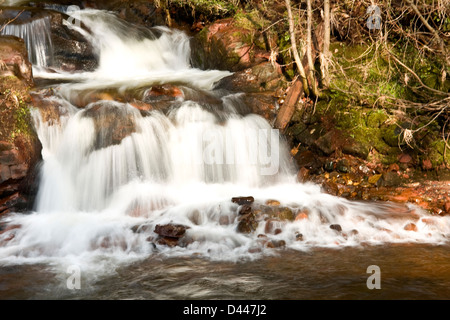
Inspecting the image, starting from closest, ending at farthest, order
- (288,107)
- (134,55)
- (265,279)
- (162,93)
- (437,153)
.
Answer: (265,279) < (437,153) < (288,107) < (162,93) < (134,55)

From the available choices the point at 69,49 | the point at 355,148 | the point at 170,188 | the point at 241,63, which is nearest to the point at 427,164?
the point at 355,148

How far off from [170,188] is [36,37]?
21.3ft

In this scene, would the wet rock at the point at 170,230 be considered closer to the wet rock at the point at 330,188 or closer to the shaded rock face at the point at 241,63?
the wet rock at the point at 330,188

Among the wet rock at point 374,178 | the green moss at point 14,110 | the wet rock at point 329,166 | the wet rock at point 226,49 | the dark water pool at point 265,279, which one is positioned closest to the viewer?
the dark water pool at point 265,279

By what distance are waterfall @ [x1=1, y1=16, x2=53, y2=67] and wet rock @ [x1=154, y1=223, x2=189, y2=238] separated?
Result: 23.0 feet

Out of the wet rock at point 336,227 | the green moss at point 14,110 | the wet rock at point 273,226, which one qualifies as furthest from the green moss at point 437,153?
the green moss at point 14,110

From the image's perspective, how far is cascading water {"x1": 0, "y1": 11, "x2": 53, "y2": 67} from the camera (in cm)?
1001

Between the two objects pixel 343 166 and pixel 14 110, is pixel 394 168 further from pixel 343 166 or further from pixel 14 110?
pixel 14 110

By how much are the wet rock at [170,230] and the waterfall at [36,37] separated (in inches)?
276

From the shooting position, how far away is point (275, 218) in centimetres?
589

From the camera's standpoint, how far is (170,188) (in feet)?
23.0

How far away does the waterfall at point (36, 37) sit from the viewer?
1001cm
